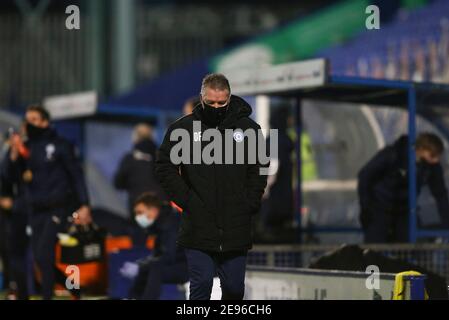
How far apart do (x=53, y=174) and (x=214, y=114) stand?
11.4 ft

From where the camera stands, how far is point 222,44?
32250mm

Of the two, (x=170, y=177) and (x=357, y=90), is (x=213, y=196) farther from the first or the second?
(x=357, y=90)

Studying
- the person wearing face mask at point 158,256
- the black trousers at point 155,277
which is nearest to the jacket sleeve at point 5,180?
the person wearing face mask at point 158,256

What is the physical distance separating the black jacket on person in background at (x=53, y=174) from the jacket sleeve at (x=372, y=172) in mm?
2560

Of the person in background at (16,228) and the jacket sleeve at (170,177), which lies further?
the person in background at (16,228)

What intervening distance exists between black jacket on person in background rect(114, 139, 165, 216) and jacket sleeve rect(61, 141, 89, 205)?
3.50 meters

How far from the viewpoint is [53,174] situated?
986 centimetres

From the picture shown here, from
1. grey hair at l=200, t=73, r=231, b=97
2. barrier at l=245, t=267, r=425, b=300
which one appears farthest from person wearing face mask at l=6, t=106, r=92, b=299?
grey hair at l=200, t=73, r=231, b=97

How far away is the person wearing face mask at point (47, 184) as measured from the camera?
32.1 ft

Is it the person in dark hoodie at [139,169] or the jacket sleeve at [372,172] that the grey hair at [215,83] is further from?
the person in dark hoodie at [139,169]

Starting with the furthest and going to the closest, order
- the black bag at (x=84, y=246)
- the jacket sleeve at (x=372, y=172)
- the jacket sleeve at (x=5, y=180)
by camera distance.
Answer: the black bag at (x=84, y=246) → the jacket sleeve at (x=372, y=172) → the jacket sleeve at (x=5, y=180)

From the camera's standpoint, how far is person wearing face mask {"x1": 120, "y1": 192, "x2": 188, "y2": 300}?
956 cm

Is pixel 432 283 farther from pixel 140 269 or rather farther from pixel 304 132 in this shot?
pixel 304 132

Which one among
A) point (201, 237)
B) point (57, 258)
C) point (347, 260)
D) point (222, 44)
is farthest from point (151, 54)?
point (201, 237)
